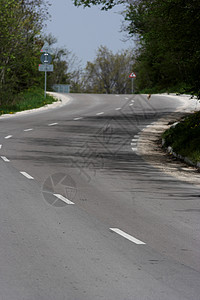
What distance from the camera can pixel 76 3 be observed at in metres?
25.1

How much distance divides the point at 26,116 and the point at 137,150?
15044mm

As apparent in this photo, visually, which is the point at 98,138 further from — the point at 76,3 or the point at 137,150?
the point at 76,3

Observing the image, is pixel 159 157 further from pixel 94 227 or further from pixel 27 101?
pixel 27 101

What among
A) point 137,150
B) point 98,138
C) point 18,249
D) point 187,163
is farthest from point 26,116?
point 18,249

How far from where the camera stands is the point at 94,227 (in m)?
9.09

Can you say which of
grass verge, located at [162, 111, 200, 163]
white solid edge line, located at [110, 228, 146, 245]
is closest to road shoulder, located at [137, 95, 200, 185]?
grass verge, located at [162, 111, 200, 163]

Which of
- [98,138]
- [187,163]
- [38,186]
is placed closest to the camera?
[38,186]

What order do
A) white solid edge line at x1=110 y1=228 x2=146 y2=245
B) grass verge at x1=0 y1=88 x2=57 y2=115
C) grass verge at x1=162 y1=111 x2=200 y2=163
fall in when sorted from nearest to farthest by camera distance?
white solid edge line at x1=110 y1=228 x2=146 y2=245 < grass verge at x1=162 y1=111 x2=200 y2=163 < grass verge at x1=0 y1=88 x2=57 y2=115

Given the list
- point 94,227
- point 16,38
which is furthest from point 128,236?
point 16,38

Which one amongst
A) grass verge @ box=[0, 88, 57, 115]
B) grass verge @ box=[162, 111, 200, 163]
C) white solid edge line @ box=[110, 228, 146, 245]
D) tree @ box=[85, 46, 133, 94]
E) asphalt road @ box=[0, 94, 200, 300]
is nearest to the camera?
asphalt road @ box=[0, 94, 200, 300]

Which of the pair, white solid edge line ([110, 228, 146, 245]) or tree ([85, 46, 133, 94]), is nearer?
white solid edge line ([110, 228, 146, 245])

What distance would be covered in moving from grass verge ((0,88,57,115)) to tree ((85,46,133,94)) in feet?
233

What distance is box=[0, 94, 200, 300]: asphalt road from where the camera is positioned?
6297 millimetres

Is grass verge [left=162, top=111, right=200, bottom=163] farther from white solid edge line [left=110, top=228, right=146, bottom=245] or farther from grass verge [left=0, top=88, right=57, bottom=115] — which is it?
grass verge [left=0, top=88, right=57, bottom=115]
